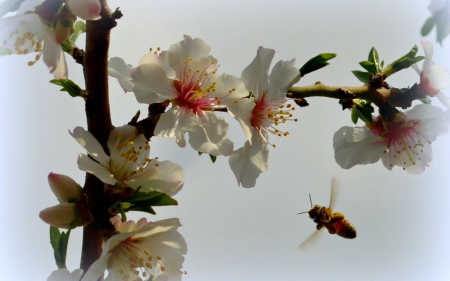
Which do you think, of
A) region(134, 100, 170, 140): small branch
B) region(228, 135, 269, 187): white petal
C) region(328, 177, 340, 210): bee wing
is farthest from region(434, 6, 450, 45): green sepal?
region(134, 100, 170, 140): small branch

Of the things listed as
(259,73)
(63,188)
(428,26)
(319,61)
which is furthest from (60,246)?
(428,26)

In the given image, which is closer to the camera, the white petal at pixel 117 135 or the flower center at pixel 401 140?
the white petal at pixel 117 135

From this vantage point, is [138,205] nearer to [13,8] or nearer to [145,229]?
[145,229]

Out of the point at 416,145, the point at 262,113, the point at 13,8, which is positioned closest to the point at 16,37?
the point at 13,8

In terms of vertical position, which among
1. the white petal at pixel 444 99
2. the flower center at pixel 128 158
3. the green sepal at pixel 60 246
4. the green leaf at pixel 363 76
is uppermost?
the white petal at pixel 444 99

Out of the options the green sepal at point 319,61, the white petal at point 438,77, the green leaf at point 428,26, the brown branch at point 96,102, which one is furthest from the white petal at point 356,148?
the brown branch at point 96,102

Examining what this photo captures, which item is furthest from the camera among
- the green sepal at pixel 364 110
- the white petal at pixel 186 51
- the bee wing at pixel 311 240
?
the bee wing at pixel 311 240

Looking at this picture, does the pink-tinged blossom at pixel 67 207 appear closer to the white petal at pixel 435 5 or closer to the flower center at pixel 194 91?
the flower center at pixel 194 91

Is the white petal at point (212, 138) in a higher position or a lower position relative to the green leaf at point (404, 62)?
lower
